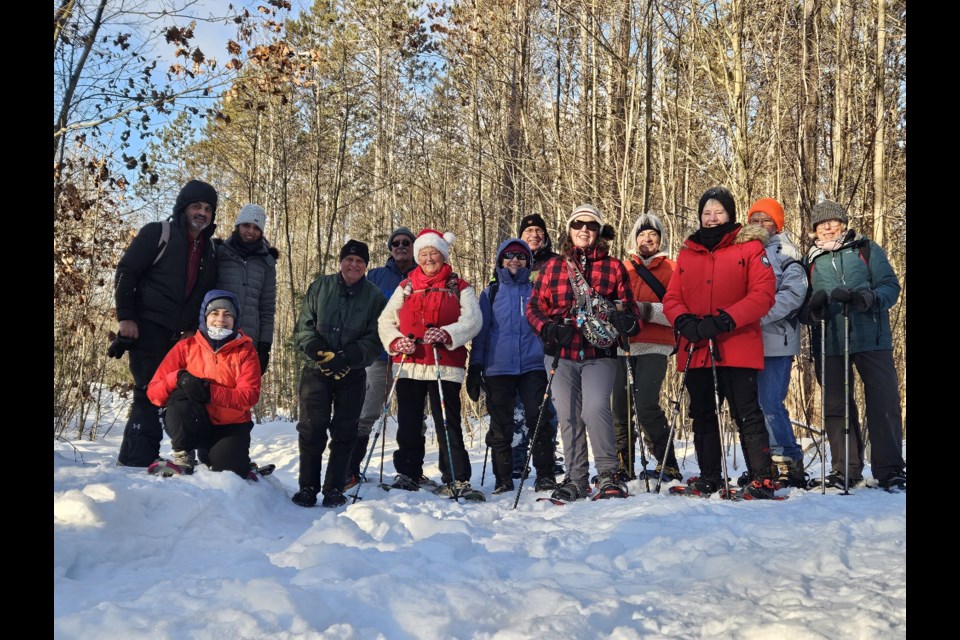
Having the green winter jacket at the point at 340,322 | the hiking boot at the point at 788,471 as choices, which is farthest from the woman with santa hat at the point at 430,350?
the hiking boot at the point at 788,471

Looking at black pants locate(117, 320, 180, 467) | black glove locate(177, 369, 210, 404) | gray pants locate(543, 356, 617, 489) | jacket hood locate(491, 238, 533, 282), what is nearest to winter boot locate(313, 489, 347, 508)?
black glove locate(177, 369, 210, 404)

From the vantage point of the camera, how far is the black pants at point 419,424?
5.81 meters

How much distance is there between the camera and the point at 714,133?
11109 millimetres

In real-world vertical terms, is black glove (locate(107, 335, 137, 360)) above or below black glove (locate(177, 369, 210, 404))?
above

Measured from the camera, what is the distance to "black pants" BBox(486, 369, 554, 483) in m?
5.89

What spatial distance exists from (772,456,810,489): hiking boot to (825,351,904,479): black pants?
277 mm

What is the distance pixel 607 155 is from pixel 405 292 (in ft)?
19.9

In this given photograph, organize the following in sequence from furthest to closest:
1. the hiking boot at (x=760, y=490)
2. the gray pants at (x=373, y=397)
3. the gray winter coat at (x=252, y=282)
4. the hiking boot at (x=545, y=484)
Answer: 1. the gray pants at (x=373, y=397)
2. the gray winter coat at (x=252, y=282)
3. the hiking boot at (x=545, y=484)
4. the hiking boot at (x=760, y=490)

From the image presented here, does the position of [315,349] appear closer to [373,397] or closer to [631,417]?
[373,397]

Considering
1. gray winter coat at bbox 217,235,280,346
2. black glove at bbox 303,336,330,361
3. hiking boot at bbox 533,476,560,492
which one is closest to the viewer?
A: black glove at bbox 303,336,330,361

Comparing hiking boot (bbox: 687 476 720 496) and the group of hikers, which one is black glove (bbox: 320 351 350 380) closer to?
the group of hikers

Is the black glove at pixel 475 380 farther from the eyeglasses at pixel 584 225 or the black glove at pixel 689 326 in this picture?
the black glove at pixel 689 326

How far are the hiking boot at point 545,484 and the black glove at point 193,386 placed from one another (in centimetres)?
257

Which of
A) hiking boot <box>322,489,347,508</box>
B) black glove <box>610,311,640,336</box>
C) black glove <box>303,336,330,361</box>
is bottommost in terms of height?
hiking boot <box>322,489,347,508</box>
